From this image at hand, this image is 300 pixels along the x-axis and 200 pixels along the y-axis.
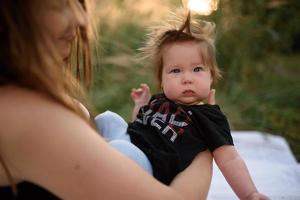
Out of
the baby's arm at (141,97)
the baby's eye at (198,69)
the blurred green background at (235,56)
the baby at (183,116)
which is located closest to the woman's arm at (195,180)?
the baby at (183,116)

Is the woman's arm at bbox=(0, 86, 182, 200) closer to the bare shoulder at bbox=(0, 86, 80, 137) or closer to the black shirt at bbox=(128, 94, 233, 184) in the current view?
the bare shoulder at bbox=(0, 86, 80, 137)

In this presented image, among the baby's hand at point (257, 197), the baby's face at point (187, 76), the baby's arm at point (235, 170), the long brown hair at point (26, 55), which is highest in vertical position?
the long brown hair at point (26, 55)

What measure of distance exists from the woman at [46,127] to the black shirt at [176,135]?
271 mm

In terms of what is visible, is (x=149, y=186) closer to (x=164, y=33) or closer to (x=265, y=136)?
(x=164, y=33)

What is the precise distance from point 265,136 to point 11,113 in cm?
195

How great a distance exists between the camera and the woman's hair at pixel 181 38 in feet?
4.96

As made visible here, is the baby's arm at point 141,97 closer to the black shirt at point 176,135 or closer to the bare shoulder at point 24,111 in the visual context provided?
the black shirt at point 176,135

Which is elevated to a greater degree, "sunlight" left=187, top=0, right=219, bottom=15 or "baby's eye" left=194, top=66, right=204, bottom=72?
"sunlight" left=187, top=0, right=219, bottom=15

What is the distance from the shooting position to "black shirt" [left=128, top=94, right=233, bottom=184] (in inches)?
51.4

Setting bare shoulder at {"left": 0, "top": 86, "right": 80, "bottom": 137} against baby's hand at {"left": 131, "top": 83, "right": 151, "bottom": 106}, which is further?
baby's hand at {"left": 131, "top": 83, "right": 151, "bottom": 106}

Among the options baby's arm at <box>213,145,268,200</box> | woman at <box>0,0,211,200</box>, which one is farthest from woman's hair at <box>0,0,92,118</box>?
baby's arm at <box>213,145,268,200</box>

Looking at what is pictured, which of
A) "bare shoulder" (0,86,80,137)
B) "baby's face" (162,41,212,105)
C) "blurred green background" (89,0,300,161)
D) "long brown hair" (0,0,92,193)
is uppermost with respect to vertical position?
"long brown hair" (0,0,92,193)

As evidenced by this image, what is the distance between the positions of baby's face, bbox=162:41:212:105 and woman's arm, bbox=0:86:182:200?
491 millimetres

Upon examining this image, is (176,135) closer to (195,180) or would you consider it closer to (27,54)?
(195,180)
